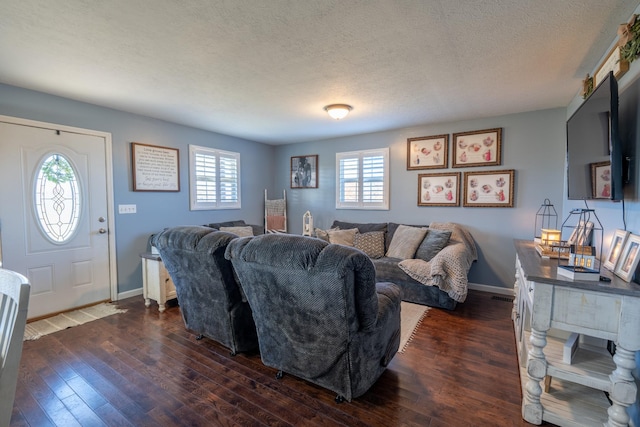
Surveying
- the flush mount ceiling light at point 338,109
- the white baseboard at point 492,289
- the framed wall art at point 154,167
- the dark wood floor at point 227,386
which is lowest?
the dark wood floor at point 227,386

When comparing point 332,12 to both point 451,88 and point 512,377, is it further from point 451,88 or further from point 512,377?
point 512,377

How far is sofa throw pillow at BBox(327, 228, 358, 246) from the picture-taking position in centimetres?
461

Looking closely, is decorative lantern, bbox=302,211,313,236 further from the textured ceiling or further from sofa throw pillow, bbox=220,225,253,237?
the textured ceiling

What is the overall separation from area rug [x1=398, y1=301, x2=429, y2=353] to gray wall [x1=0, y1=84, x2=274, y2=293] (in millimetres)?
3429

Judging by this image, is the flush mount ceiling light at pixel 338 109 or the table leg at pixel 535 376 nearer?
the table leg at pixel 535 376

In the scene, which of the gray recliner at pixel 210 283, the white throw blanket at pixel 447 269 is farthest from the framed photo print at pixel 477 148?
the gray recliner at pixel 210 283

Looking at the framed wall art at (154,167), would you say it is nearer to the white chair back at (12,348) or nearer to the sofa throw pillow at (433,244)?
→ the white chair back at (12,348)

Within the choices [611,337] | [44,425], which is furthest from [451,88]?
[44,425]

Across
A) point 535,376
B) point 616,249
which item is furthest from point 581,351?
point 616,249

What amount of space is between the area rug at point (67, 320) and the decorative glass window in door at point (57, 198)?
2.80 feet

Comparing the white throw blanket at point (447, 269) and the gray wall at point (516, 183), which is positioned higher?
the gray wall at point (516, 183)

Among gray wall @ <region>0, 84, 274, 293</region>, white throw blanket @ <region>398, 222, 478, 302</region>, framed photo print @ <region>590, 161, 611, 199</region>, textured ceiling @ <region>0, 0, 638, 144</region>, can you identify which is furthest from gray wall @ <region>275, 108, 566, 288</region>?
gray wall @ <region>0, 84, 274, 293</region>

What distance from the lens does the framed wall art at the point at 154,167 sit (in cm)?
392

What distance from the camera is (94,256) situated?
358 cm
